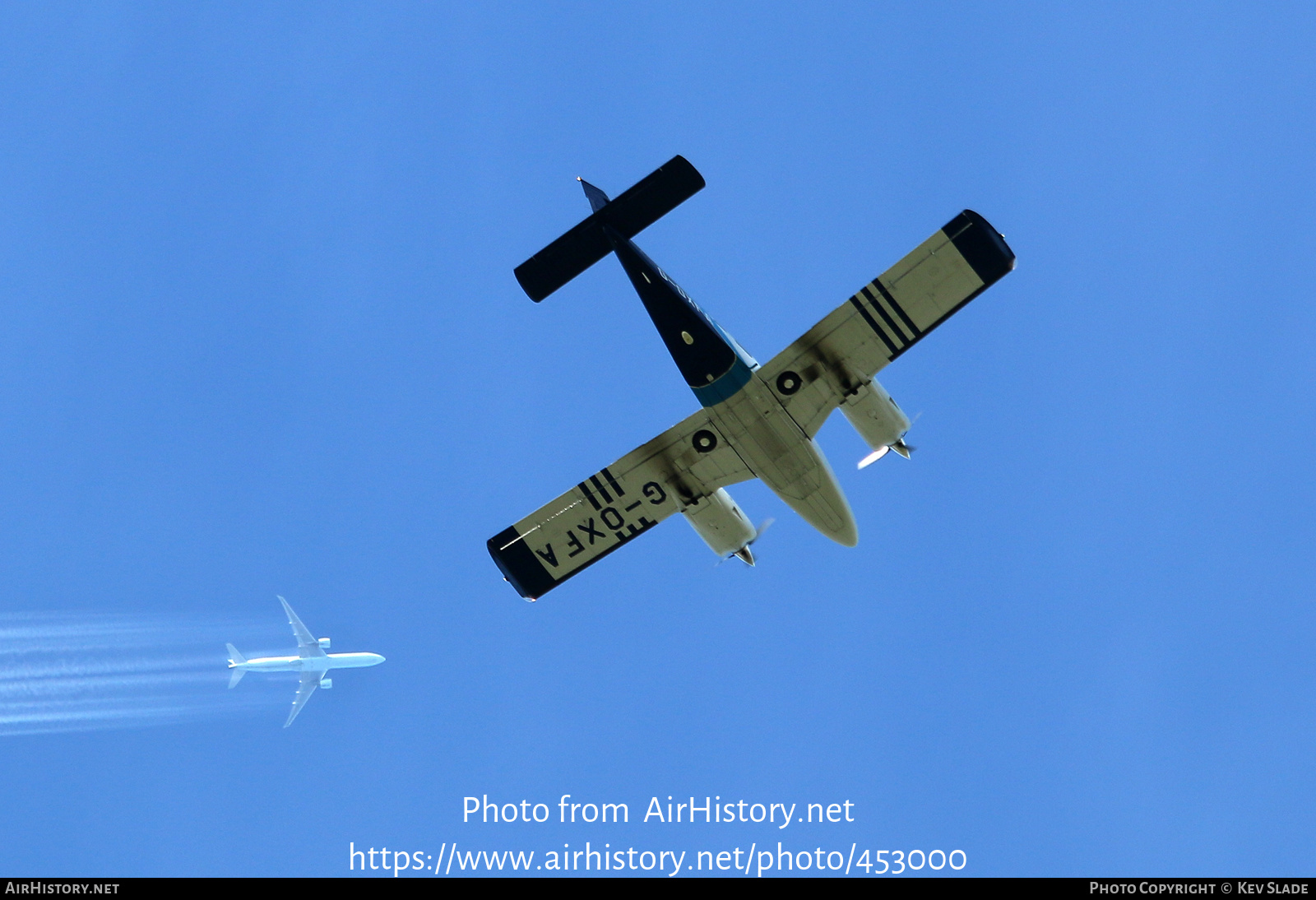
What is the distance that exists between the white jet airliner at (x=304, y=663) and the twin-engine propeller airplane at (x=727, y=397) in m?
27.5

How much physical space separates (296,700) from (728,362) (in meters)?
37.5

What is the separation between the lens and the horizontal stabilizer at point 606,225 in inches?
1004

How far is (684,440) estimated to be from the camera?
28188mm

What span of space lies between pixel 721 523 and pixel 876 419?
4.68 metres

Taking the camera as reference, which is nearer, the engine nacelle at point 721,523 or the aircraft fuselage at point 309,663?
the engine nacelle at point 721,523

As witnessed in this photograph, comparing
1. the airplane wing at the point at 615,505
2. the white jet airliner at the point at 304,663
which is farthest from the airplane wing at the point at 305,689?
the airplane wing at the point at 615,505

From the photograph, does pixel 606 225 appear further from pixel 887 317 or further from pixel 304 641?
pixel 304 641

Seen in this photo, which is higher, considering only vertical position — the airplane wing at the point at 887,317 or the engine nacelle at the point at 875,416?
the airplane wing at the point at 887,317

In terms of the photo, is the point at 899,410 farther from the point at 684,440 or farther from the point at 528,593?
the point at 528,593

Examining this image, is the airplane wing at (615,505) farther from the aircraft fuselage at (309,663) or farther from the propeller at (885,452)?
the aircraft fuselage at (309,663)

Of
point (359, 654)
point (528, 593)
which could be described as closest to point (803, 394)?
point (528, 593)

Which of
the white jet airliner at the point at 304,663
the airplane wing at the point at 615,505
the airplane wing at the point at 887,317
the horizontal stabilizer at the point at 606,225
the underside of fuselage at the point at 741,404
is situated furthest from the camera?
the white jet airliner at the point at 304,663

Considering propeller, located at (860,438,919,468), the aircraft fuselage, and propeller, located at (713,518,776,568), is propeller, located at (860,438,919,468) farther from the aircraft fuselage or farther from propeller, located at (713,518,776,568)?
the aircraft fuselage
